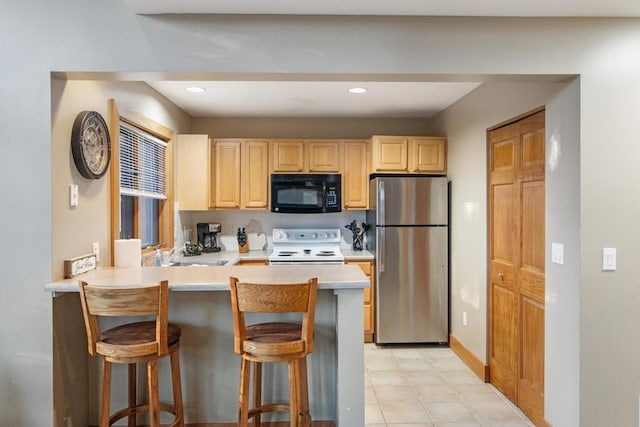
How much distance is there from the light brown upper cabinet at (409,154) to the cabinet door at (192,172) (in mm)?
1745

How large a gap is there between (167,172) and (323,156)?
1588 millimetres

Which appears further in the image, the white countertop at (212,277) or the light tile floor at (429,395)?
the light tile floor at (429,395)

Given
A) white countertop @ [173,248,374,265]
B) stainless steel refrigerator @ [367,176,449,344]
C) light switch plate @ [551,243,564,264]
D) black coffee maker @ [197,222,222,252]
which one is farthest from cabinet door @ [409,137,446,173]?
black coffee maker @ [197,222,222,252]

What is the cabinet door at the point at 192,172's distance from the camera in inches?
163

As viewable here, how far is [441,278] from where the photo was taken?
159 inches

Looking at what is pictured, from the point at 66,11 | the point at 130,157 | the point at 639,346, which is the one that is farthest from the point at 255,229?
the point at 639,346

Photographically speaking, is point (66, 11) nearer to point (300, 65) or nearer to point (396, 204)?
point (300, 65)

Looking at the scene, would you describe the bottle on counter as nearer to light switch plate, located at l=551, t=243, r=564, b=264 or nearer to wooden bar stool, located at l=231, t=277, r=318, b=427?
wooden bar stool, located at l=231, t=277, r=318, b=427

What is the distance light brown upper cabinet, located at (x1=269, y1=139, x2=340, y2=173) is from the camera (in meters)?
4.35

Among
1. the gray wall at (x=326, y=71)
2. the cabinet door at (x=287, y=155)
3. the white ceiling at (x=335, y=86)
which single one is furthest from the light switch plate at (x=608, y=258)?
the cabinet door at (x=287, y=155)

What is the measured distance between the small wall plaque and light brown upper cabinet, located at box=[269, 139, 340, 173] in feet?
7.42

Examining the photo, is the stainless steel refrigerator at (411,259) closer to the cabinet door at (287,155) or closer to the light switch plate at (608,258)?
the cabinet door at (287,155)

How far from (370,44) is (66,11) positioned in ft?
5.09

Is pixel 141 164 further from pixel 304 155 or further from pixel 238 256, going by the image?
pixel 304 155
